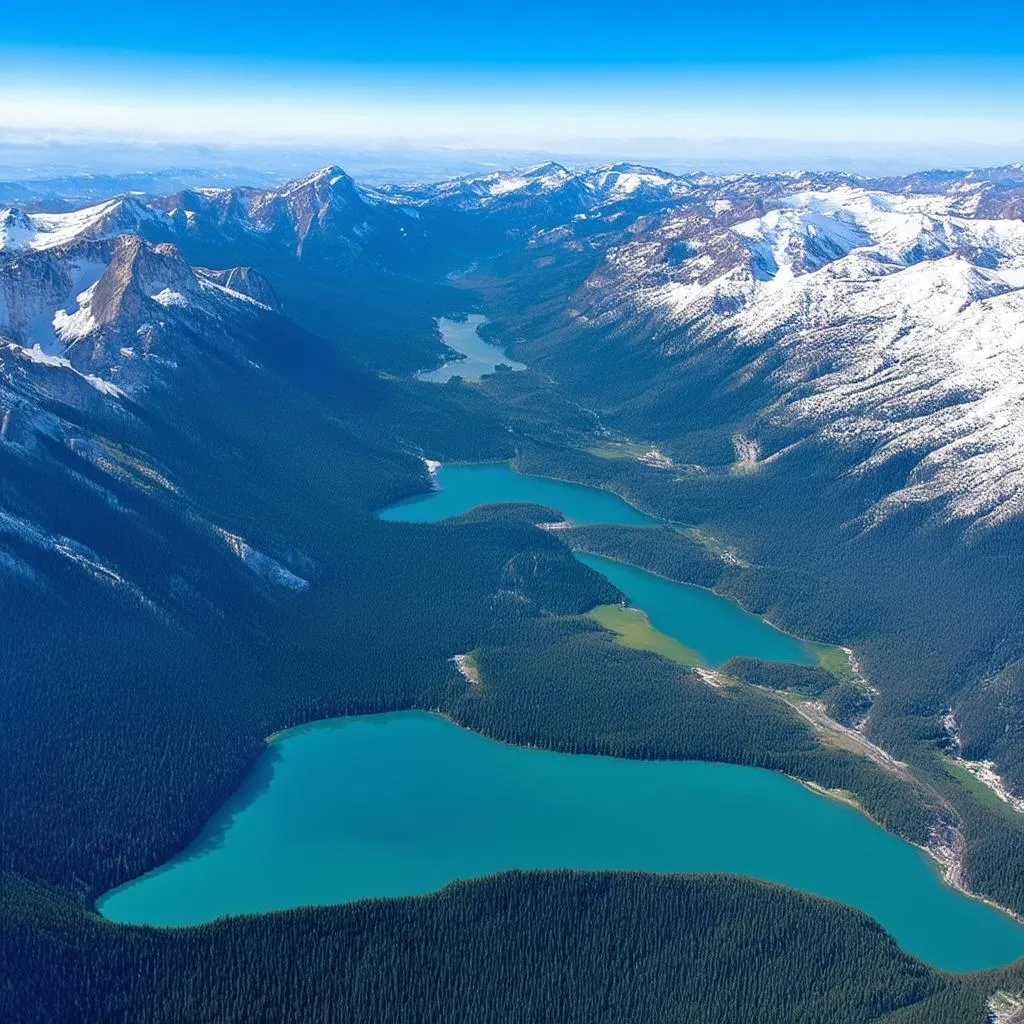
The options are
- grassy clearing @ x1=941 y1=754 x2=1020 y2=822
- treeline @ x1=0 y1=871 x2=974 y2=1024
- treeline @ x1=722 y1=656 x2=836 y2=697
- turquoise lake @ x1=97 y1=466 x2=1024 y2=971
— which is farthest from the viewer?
treeline @ x1=722 y1=656 x2=836 y2=697

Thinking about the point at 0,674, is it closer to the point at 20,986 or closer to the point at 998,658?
the point at 20,986

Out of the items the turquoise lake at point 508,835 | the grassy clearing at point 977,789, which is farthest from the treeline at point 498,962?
the grassy clearing at point 977,789

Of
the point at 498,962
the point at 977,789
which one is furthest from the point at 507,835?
the point at 977,789

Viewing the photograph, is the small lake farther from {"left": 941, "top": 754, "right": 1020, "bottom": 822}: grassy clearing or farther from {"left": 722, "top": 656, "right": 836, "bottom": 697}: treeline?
{"left": 722, "top": 656, "right": 836, "bottom": 697}: treeline

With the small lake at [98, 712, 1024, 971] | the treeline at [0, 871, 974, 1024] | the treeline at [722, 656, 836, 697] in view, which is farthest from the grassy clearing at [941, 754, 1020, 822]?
the treeline at [0, 871, 974, 1024]

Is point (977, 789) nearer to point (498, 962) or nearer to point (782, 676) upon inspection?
point (782, 676)
